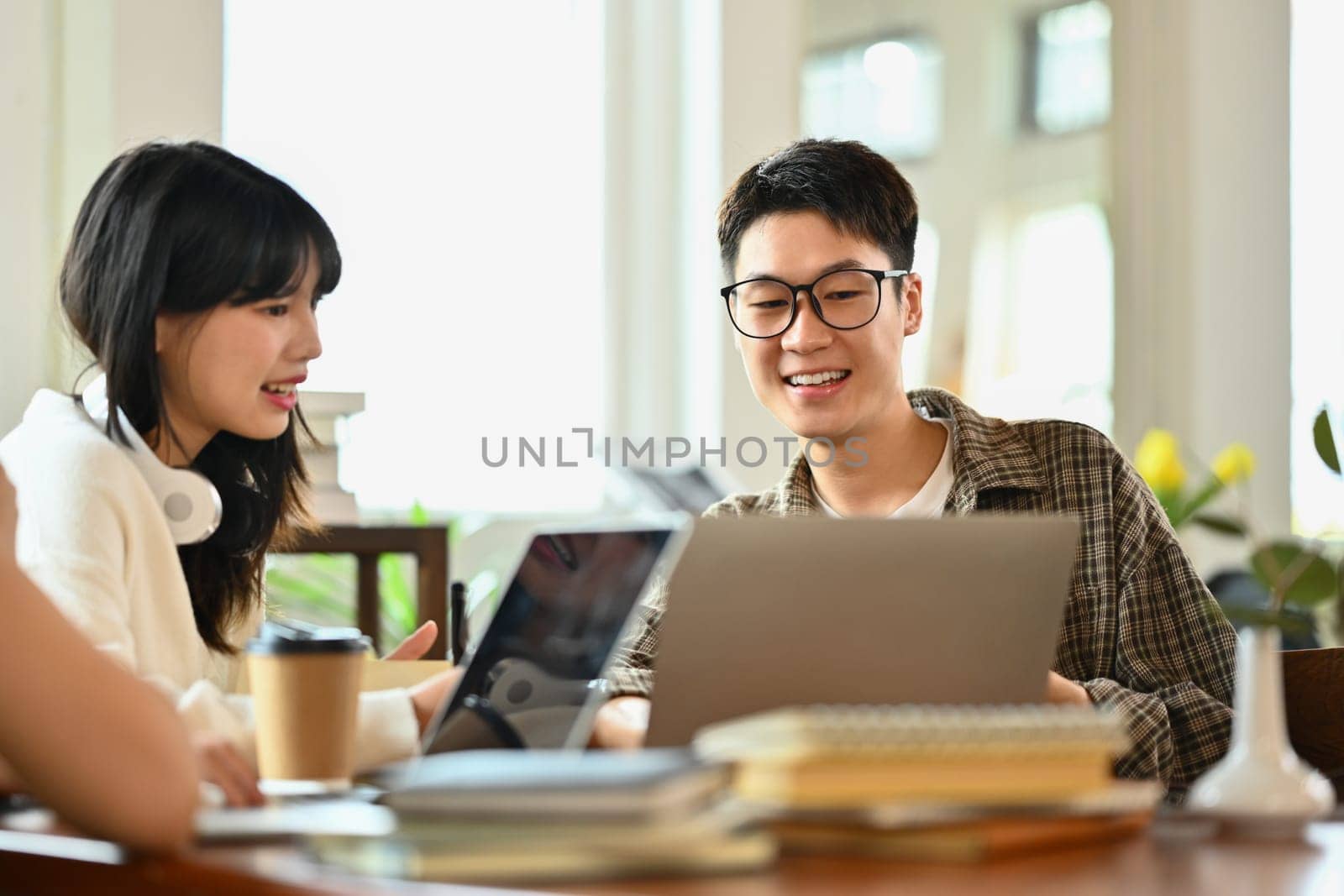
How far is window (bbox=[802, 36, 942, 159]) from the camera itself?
13.3 feet

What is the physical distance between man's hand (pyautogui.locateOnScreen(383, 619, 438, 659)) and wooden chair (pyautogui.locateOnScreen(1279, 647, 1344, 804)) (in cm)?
89

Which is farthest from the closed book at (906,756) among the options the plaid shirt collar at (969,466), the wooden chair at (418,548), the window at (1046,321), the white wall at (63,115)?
the window at (1046,321)

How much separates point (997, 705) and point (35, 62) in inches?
76.7

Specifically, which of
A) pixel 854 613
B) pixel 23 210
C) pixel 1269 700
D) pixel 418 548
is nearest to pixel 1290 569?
pixel 1269 700

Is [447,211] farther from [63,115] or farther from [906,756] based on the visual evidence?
[906,756]

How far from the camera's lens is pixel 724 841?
83 cm

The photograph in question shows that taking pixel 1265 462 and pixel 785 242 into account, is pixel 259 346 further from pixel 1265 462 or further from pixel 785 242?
pixel 1265 462

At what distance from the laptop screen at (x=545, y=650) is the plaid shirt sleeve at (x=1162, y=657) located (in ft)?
2.02

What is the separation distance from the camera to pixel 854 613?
1104 mm

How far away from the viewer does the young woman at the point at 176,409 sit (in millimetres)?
1475

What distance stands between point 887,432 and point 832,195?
323mm

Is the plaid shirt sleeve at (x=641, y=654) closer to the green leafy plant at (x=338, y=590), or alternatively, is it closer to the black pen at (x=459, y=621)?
the black pen at (x=459, y=621)

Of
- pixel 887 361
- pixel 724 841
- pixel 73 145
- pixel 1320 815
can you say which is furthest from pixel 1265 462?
pixel 724 841

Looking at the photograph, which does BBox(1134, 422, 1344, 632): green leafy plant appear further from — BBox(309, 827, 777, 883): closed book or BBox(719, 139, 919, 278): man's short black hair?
BBox(719, 139, 919, 278): man's short black hair
